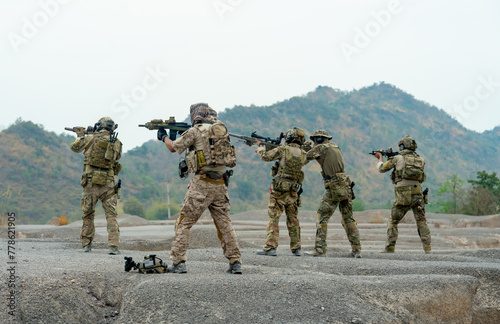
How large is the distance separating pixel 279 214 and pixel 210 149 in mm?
3048

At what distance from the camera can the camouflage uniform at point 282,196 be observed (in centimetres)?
875

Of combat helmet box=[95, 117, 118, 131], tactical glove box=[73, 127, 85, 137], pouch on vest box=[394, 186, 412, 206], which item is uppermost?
combat helmet box=[95, 117, 118, 131]

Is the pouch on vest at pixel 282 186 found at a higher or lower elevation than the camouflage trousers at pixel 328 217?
higher

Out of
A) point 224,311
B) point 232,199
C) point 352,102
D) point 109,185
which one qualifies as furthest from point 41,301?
point 352,102

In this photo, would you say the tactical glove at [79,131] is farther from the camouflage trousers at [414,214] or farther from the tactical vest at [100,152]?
the camouflage trousers at [414,214]

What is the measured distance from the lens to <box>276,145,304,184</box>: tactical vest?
883cm

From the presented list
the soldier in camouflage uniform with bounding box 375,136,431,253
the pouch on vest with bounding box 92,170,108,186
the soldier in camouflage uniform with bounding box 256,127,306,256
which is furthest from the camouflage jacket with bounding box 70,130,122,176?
the soldier in camouflage uniform with bounding box 375,136,431,253

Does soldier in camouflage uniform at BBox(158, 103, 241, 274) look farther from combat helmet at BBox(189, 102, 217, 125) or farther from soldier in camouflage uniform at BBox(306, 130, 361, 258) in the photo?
soldier in camouflage uniform at BBox(306, 130, 361, 258)

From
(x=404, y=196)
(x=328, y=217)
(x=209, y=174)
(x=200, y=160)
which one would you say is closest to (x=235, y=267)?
(x=209, y=174)

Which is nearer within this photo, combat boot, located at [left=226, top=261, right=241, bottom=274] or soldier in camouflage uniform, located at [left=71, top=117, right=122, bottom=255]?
combat boot, located at [left=226, top=261, right=241, bottom=274]

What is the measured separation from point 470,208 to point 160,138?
29.2m

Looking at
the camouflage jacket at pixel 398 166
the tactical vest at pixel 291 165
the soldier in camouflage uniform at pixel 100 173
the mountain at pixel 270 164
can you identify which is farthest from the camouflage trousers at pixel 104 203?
the mountain at pixel 270 164

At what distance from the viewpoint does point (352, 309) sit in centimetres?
517

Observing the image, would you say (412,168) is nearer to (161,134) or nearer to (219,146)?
(219,146)
